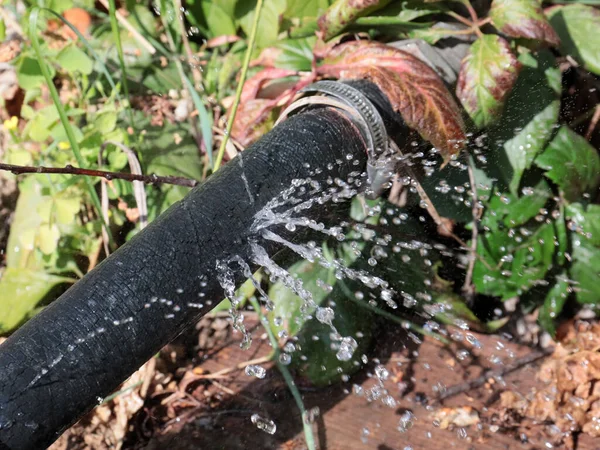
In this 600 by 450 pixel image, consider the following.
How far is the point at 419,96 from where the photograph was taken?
145 centimetres

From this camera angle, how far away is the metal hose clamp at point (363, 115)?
138 cm

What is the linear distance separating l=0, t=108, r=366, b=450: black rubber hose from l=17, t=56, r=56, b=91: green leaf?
3.18 feet

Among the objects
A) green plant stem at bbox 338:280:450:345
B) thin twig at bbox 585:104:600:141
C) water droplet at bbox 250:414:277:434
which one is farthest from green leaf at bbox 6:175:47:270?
thin twig at bbox 585:104:600:141

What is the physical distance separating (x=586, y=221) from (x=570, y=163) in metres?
0.19

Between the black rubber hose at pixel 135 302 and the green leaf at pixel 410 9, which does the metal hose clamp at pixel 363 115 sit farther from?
the green leaf at pixel 410 9

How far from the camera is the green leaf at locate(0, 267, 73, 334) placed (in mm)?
1742

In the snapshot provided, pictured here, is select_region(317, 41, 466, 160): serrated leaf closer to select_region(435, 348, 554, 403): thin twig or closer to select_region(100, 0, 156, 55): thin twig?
select_region(435, 348, 554, 403): thin twig

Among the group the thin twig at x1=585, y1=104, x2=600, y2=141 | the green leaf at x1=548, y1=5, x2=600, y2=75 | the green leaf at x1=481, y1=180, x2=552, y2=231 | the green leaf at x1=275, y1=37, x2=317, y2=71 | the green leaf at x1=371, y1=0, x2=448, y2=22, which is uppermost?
the green leaf at x1=371, y1=0, x2=448, y2=22

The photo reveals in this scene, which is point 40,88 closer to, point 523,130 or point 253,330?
point 253,330

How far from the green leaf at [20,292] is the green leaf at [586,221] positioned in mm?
1440

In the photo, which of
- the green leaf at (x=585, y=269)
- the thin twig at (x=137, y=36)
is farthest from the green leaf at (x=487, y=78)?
the thin twig at (x=137, y=36)

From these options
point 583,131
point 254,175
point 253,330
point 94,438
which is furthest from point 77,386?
point 583,131

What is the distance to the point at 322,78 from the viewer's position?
167 cm

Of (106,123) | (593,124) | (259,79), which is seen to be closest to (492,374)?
(593,124)
